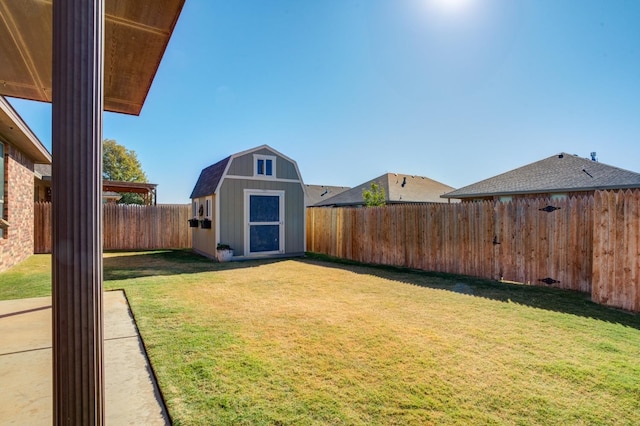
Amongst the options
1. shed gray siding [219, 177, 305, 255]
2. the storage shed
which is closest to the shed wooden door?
the storage shed

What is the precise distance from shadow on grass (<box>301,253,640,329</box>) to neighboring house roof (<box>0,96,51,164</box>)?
7706 millimetres

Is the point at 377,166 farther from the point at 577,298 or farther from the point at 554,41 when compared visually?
the point at 577,298

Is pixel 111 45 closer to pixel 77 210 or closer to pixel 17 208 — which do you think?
pixel 77 210

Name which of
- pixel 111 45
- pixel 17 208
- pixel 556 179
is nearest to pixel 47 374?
pixel 111 45

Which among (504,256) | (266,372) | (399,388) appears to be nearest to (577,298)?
(504,256)

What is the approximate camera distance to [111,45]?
3219 millimetres

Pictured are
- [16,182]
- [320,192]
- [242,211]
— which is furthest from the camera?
[320,192]

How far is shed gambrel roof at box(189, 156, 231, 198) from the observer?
9886 mm

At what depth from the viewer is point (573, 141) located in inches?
547

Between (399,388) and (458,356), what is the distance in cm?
92

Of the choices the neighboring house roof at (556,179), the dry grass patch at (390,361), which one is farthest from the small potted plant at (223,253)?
the neighboring house roof at (556,179)

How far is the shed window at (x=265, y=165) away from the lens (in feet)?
33.7

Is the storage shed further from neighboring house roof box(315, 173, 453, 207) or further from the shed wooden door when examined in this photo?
neighboring house roof box(315, 173, 453, 207)

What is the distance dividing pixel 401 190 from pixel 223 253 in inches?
630
